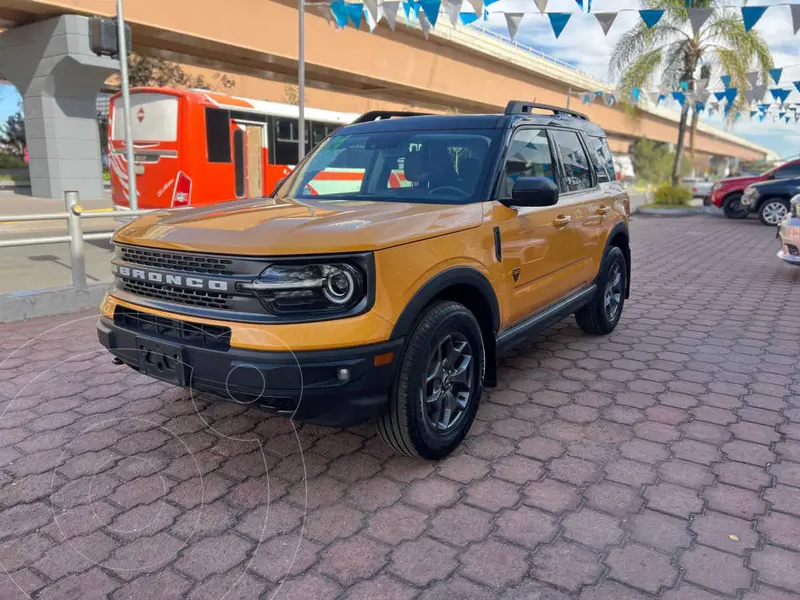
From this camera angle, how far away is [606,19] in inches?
430

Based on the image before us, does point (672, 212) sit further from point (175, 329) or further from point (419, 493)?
point (175, 329)

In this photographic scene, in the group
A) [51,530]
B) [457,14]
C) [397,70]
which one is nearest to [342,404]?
[51,530]

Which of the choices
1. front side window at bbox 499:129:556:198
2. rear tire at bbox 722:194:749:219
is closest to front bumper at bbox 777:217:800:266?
front side window at bbox 499:129:556:198

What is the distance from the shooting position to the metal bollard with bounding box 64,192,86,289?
6328mm

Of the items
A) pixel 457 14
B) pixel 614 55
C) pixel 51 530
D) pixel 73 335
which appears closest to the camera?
pixel 51 530

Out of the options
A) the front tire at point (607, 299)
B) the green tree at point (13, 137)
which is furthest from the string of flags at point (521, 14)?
the green tree at point (13, 137)

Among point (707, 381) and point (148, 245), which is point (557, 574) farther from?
point (707, 381)

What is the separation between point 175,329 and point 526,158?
2.46m

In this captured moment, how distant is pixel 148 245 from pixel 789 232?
850 cm

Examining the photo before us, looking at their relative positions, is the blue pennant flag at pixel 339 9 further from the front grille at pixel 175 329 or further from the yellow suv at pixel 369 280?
the front grille at pixel 175 329

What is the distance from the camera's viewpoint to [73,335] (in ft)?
18.7

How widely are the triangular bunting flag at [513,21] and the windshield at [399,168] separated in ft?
28.2

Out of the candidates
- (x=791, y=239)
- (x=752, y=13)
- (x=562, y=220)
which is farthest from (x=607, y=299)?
(x=752, y=13)

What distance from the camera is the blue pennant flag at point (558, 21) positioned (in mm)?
11242
